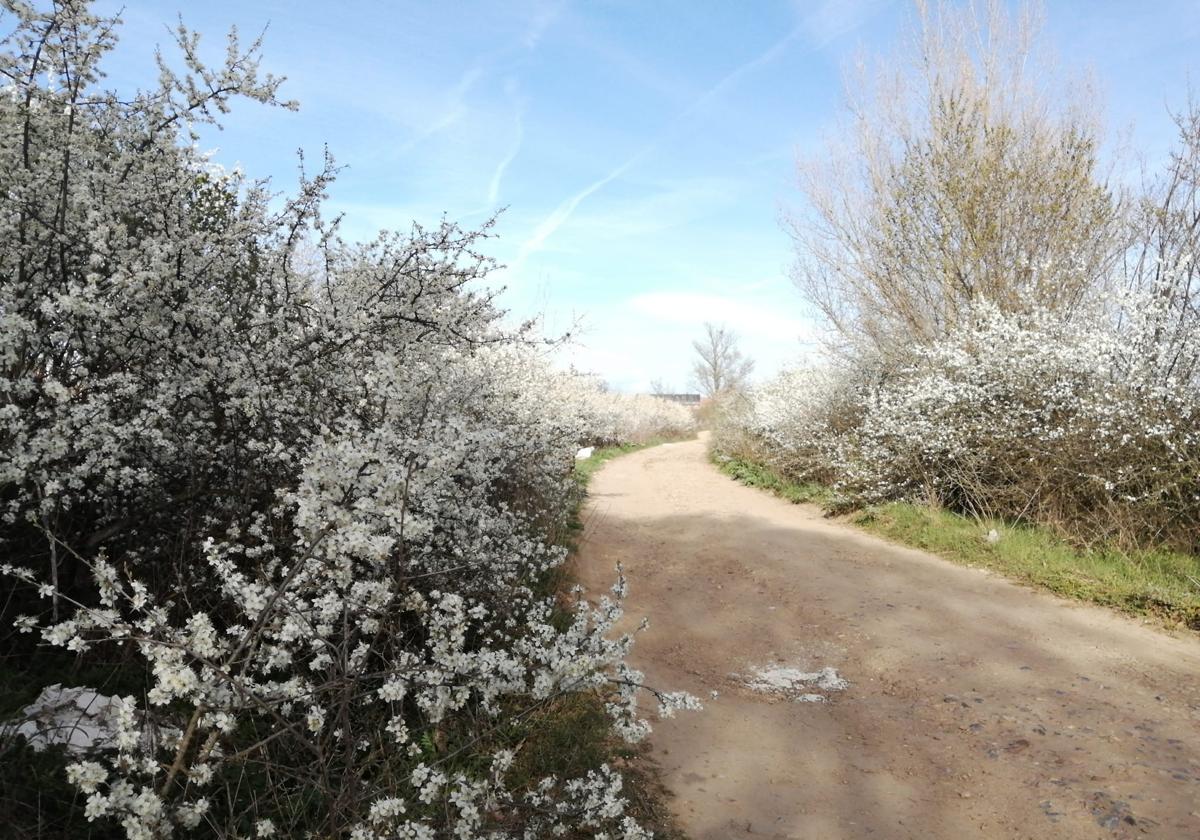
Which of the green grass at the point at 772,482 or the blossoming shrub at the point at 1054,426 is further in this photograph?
the green grass at the point at 772,482

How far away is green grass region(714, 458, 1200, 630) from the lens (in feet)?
21.7

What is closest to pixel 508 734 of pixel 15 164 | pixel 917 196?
pixel 15 164

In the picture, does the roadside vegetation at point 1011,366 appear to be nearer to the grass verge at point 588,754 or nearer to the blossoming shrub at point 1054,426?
the blossoming shrub at point 1054,426

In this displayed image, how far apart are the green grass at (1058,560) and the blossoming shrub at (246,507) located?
4769 mm

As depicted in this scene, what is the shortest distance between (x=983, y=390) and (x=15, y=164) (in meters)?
9.43

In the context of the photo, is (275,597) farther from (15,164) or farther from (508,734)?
(15,164)

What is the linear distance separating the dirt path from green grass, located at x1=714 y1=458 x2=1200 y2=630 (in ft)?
0.98

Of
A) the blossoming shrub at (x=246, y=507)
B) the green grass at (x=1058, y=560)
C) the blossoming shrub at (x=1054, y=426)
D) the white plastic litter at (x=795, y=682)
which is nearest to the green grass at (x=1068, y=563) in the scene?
the green grass at (x=1058, y=560)

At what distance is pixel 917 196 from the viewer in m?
12.4

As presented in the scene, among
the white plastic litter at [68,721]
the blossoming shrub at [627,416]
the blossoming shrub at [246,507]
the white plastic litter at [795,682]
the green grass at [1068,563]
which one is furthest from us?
the blossoming shrub at [627,416]

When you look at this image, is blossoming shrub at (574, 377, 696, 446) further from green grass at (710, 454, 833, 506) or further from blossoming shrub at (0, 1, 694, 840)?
blossoming shrub at (0, 1, 694, 840)

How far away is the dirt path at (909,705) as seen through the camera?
3.77 meters

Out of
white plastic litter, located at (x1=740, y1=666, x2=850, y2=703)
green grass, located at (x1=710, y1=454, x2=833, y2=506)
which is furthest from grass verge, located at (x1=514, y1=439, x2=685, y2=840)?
green grass, located at (x1=710, y1=454, x2=833, y2=506)

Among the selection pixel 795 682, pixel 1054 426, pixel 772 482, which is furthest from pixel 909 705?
pixel 772 482
